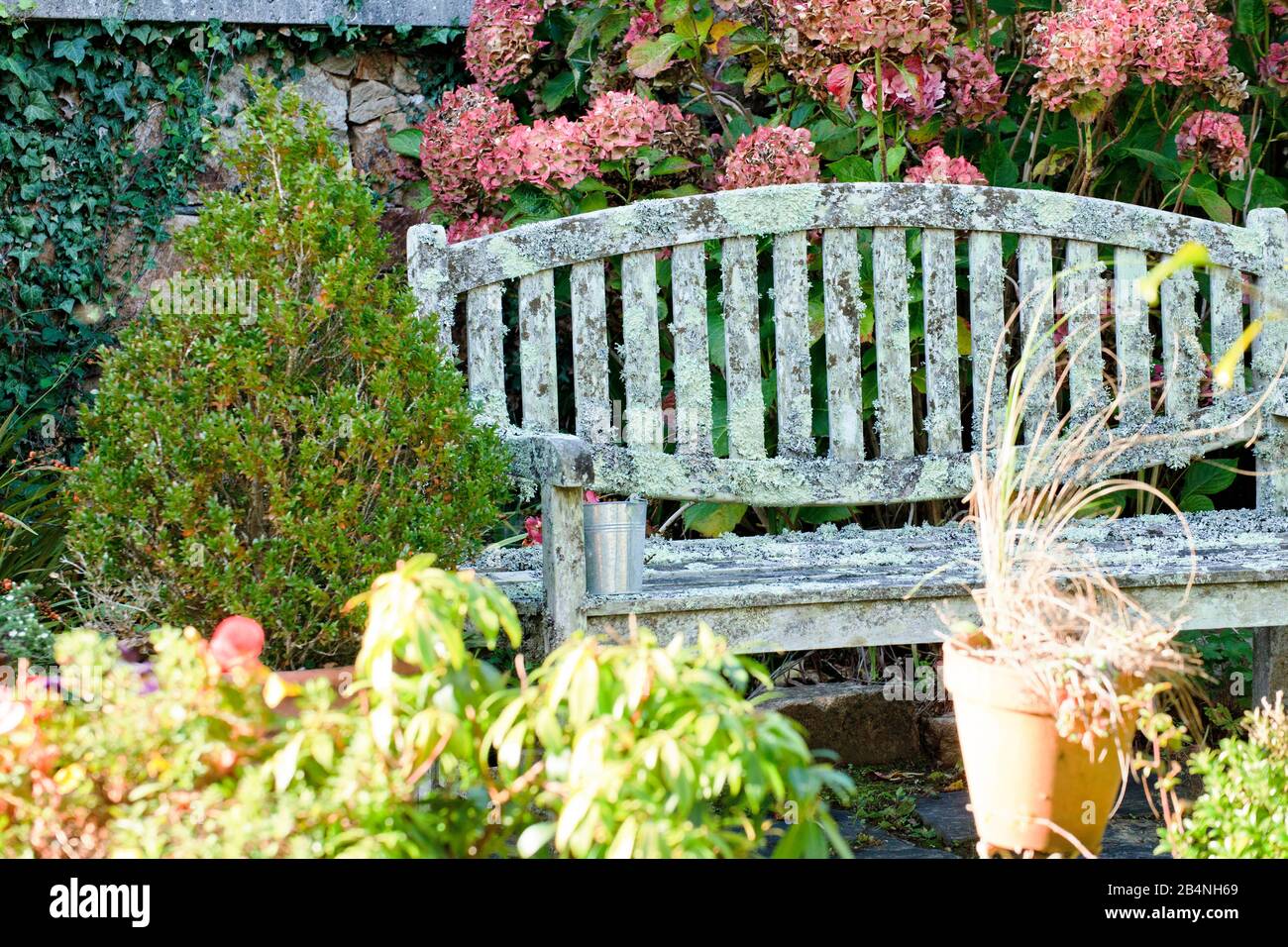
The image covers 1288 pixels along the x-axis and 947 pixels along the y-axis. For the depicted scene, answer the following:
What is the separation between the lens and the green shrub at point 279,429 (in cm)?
226

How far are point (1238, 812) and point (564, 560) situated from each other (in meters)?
1.15

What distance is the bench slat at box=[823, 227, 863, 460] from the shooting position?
3262 millimetres

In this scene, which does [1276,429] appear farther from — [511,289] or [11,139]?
[11,139]

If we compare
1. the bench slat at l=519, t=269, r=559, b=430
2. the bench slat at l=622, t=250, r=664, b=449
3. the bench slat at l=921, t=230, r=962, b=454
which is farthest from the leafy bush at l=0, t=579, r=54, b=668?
the bench slat at l=921, t=230, r=962, b=454

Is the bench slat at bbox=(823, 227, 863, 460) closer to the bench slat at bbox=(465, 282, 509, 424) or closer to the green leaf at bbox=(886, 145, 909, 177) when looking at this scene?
the green leaf at bbox=(886, 145, 909, 177)

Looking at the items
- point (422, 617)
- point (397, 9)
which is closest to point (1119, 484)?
point (422, 617)

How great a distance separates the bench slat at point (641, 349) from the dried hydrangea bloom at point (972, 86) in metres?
0.95

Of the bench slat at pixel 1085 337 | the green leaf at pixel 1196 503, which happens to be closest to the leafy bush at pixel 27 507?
the bench slat at pixel 1085 337

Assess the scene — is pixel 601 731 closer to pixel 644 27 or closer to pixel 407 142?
pixel 644 27

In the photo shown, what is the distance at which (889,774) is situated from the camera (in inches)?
139

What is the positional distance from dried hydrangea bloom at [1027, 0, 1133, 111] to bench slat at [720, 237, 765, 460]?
0.86 metres

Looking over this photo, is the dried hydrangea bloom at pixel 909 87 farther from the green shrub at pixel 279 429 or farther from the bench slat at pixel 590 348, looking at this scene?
the green shrub at pixel 279 429
